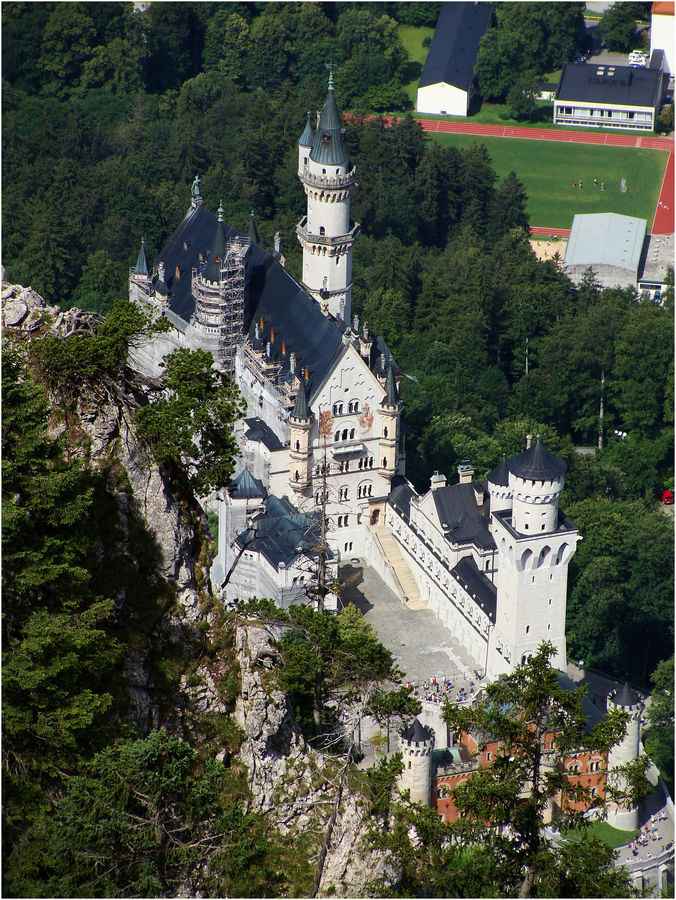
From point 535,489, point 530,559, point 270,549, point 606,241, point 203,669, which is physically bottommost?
point 606,241

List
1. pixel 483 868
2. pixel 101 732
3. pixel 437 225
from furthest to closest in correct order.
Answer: pixel 437 225, pixel 483 868, pixel 101 732

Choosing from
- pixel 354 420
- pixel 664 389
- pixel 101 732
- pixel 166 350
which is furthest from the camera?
pixel 664 389

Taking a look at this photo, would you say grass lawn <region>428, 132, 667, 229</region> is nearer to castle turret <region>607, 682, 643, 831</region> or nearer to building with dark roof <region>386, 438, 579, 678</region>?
building with dark roof <region>386, 438, 579, 678</region>

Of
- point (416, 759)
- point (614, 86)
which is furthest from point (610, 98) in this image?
point (416, 759)

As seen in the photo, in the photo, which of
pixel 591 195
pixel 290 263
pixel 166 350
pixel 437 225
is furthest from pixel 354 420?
pixel 591 195

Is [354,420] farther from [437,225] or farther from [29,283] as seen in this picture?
[437,225]

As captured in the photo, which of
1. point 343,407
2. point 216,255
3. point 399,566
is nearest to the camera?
point 399,566

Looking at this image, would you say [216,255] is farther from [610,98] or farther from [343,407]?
[610,98]

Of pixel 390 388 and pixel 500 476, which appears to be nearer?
pixel 500 476
